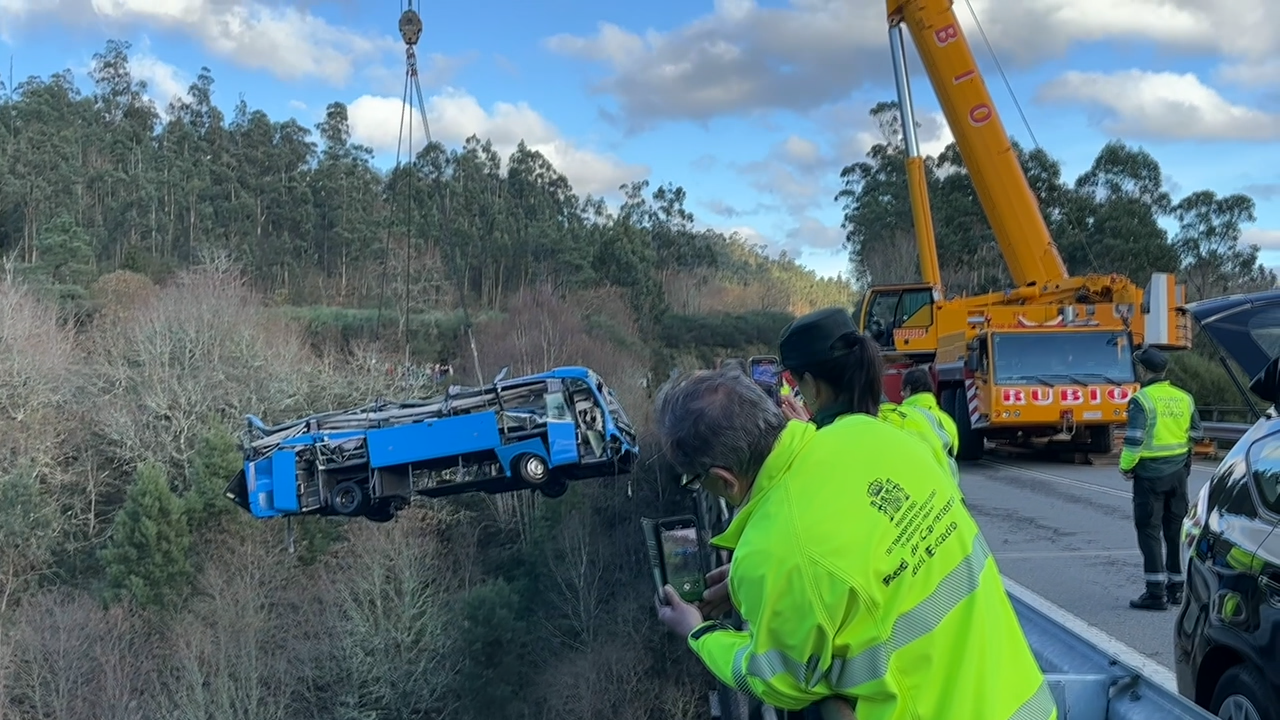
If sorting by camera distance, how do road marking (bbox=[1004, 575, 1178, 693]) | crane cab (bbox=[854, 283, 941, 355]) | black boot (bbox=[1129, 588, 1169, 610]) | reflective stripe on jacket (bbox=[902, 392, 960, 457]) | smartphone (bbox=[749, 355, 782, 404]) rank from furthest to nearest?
1. crane cab (bbox=[854, 283, 941, 355])
2. black boot (bbox=[1129, 588, 1169, 610])
3. smartphone (bbox=[749, 355, 782, 404])
4. reflective stripe on jacket (bbox=[902, 392, 960, 457])
5. road marking (bbox=[1004, 575, 1178, 693])

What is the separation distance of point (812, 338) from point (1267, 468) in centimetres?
210

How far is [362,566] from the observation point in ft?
125

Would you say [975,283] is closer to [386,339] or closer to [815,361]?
[386,339]

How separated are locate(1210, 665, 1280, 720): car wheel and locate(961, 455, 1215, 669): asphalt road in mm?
2458

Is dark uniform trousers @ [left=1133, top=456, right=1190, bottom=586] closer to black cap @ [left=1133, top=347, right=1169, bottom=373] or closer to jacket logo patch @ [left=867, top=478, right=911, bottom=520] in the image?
black cap @ [left=1133, top=347, right=1169, bottom=373]

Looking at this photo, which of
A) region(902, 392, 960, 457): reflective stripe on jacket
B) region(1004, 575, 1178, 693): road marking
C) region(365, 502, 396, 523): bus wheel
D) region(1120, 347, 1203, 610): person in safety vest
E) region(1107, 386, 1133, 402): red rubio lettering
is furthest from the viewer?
region(365, 502, 396, 523): bus wheel

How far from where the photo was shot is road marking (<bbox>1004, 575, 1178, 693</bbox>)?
602cm

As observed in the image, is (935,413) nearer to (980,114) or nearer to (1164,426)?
(1164,426)

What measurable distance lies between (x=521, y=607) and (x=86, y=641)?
45.6ft

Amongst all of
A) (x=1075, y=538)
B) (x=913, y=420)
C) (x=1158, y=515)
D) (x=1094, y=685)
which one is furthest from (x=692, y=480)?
(x=1075, y=538)

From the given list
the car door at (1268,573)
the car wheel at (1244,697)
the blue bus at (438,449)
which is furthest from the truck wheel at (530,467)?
the car door at (1268,573)

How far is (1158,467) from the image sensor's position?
24.4ft

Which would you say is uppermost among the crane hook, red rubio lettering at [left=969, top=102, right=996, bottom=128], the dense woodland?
the crane hook

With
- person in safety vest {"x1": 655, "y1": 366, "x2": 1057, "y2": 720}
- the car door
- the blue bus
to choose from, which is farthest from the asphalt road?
the blue bus
